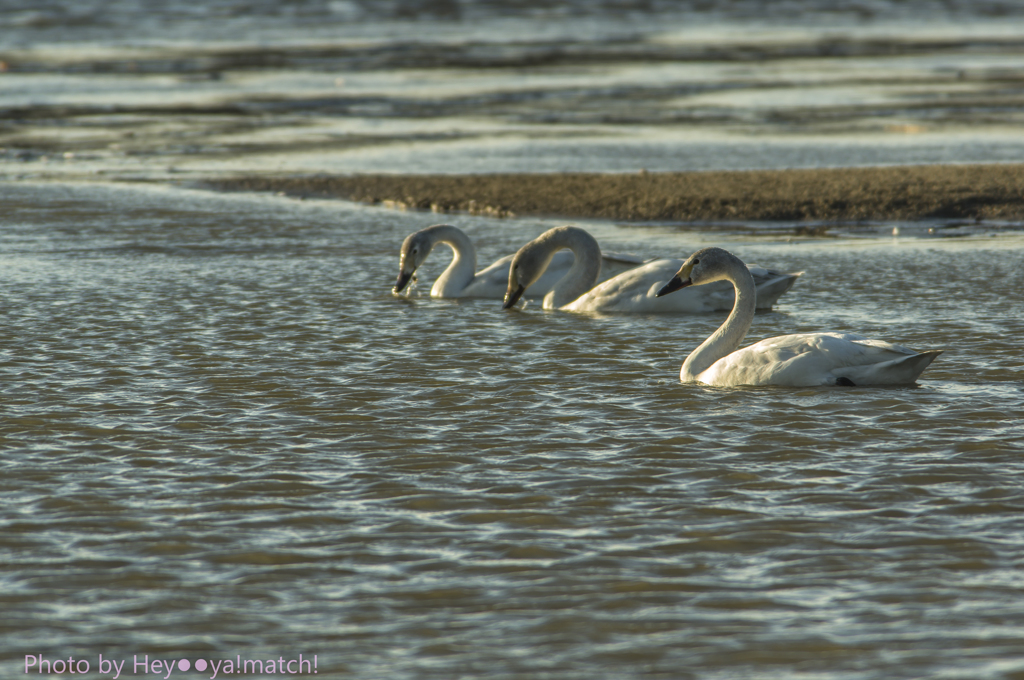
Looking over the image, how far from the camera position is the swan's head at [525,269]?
1160 centimetres

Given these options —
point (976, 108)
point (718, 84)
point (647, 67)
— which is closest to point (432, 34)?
point (647, 67)

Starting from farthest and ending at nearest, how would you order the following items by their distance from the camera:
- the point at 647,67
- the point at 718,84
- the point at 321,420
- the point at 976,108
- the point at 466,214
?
the point at 647,67, the point at 718,84, the point at 976,108, the point at 466,214, the point at 321,420

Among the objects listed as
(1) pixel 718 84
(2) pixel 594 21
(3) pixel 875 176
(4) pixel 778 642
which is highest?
(2) pixel 594 21

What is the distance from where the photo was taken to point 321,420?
755 cm

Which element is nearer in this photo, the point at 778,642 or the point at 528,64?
the point at 778,642

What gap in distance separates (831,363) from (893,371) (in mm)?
343

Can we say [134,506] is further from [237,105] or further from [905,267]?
[237,105]

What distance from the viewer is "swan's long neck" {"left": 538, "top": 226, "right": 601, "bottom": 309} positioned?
11.7 metres

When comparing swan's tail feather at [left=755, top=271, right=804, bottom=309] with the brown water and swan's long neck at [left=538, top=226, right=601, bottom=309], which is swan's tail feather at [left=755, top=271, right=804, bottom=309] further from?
swan's long neck at [left=538, top=226, right=601, bottom=309]

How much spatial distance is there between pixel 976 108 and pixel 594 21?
30292mm

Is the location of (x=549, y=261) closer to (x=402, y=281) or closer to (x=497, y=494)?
(x=402, y=281)

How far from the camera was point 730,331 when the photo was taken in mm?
8750

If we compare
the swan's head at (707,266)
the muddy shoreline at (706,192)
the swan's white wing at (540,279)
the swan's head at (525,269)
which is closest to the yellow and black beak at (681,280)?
the swan's head at (707,266)

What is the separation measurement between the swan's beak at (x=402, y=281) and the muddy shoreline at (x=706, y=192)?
179 inches
